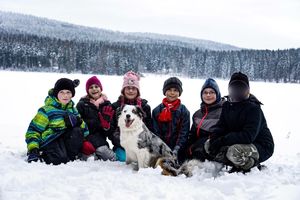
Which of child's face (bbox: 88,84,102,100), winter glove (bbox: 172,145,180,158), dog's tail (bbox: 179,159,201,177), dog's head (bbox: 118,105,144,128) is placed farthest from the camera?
child's face (bbox: 88,84,102,100)

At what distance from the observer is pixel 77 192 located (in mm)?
4395

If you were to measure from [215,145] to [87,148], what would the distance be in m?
2.55

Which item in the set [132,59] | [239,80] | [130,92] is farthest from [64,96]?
[132,59]

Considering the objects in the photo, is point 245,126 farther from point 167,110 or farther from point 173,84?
point 173,84

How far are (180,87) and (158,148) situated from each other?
4.83ft

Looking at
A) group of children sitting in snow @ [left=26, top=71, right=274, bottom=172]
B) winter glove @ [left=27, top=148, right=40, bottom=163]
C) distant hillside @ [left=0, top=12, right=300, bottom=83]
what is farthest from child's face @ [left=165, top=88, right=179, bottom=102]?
distant hillside @ [left=0, top=12, right=300, bottom=83]

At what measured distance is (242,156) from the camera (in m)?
Answer: 5.67

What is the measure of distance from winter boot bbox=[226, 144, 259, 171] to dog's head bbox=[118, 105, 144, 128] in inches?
62.4

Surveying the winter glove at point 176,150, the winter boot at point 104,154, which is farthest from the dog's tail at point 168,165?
the winter boot at point 104,154

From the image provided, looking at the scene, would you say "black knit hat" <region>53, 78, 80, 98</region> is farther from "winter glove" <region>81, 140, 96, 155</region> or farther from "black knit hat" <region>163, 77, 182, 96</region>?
"black knit hat" <region>163, 77, 182, 96</region>

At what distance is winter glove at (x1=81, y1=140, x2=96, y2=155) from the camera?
713 cm

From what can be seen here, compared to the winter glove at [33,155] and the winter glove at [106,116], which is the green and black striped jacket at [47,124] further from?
the winter glove at [106,116]

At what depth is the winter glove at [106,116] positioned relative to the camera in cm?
727

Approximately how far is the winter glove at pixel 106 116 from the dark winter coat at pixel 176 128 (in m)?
0.92
